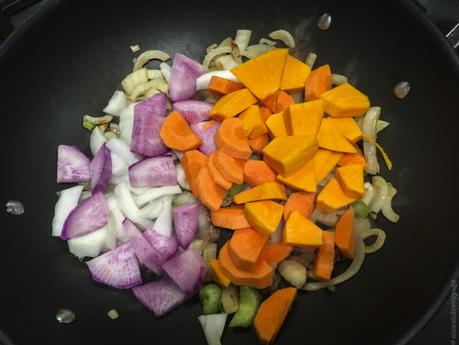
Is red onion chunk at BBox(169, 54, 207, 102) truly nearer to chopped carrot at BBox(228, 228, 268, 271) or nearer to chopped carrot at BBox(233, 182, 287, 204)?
chopped carrot at BBox(233, 182, 287, 204)

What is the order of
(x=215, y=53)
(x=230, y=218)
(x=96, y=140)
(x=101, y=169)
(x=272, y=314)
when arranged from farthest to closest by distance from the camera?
(x=215, y=53), (x=96, y=140), (x=101, y=169), (x=230, y=218), (x=272, y=314)

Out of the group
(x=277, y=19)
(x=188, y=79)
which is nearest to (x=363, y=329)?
(x=188, y=79)

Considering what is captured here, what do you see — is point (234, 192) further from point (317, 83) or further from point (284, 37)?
point (284, 37)

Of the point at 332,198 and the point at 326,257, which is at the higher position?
the point at 332,198

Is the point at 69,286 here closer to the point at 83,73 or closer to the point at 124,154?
the point at 124,154

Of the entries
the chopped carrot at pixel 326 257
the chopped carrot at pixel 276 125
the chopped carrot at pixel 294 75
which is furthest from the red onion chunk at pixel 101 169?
the chopped carrot at pixel 326 257

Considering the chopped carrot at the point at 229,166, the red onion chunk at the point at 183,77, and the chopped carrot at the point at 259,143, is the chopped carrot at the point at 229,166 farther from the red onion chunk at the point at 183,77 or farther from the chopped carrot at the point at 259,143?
the red onion chunk at the point at 183,77

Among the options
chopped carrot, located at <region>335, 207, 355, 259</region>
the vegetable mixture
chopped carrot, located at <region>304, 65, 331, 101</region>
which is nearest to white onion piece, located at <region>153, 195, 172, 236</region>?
the vegetable mixture

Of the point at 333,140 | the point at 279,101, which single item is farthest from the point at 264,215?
the point at 279,101
